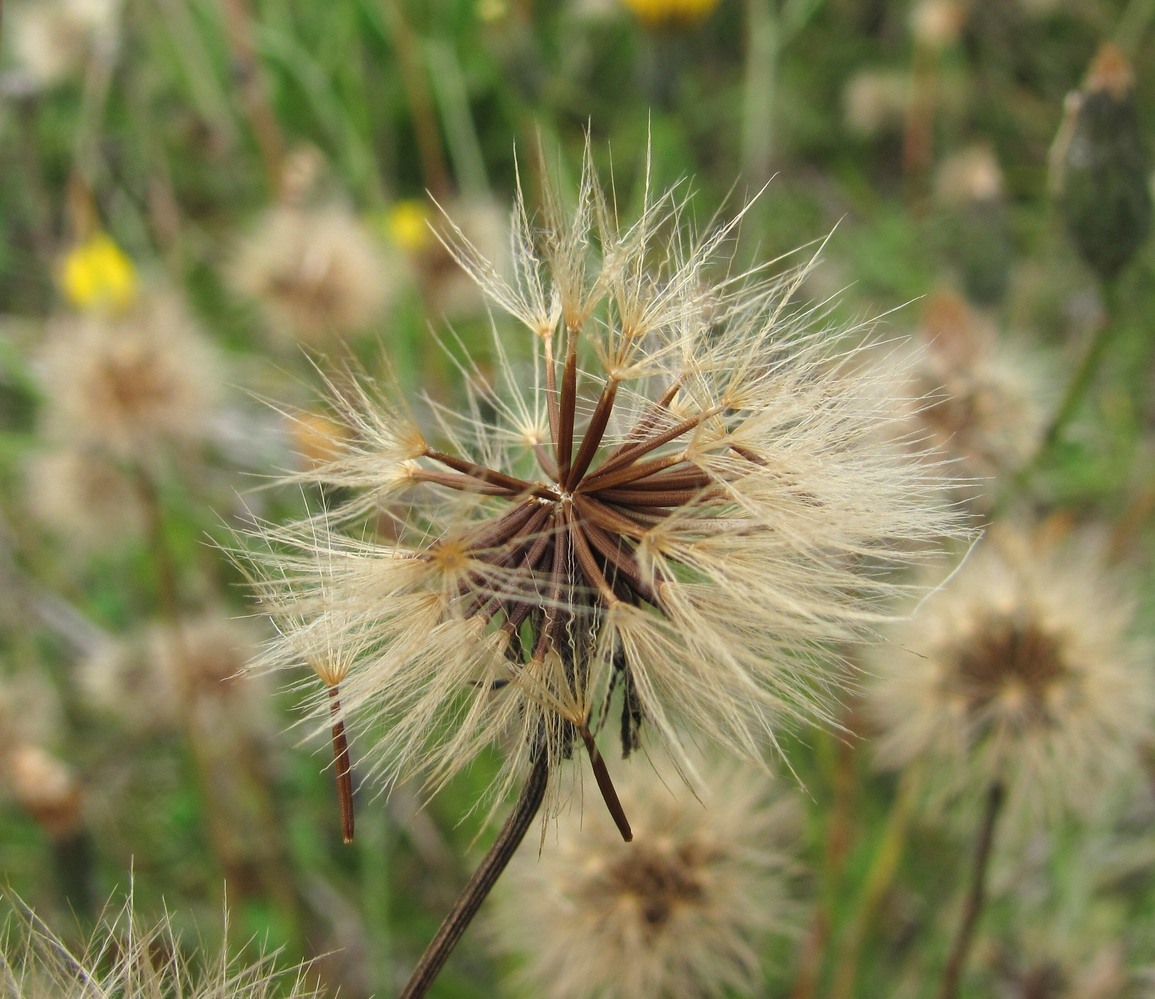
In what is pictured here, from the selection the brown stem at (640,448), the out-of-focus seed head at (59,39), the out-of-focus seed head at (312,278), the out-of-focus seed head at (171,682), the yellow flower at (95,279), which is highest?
the out-of-focus seed head at (59,39)

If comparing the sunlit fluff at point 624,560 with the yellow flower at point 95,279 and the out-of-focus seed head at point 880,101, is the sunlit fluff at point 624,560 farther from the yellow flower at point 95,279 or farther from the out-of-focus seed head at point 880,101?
the out-of-focus seed head at point 880,101

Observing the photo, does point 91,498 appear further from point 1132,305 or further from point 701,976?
point 1132,305

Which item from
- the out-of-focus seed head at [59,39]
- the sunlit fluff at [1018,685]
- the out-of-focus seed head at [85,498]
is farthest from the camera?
the out-of-focus seed head at [59,39]

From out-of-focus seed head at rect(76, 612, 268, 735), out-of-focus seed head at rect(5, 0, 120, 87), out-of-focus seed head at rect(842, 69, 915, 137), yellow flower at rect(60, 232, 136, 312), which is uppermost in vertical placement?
out-of-focus seed head at rect(842, 69, 915, 137)

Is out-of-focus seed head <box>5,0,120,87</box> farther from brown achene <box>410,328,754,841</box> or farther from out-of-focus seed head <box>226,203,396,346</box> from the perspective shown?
brown achene <box>410,328,754,841</box>

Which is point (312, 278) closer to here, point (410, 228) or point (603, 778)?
point (410, 228)

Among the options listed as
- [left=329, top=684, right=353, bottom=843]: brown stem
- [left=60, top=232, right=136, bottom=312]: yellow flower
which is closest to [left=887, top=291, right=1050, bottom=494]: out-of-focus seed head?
[left=329, top=684, right=353, bottom=843]: brown stem

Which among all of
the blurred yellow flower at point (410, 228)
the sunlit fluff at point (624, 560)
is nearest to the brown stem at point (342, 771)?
the sunlit fluff at point (624, 560)

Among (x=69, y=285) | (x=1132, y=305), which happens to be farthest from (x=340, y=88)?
(x=1132, y=305)
